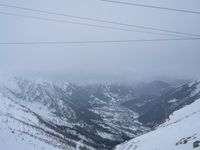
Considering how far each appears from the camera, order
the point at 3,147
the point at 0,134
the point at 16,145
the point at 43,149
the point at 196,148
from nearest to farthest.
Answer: the point at 196,148 → the point at 3,147 → the point at 16,145 → the point at 0,134 → the point at 43,149

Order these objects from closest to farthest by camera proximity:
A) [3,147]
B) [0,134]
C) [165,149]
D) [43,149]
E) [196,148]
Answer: [196,148] → [165,149] → [3,147] → [0,134] → [43,149]

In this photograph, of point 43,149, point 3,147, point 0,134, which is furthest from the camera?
point 43,149

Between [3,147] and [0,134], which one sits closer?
[3,147]

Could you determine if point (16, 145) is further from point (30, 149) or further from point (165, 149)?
point (165, 149)

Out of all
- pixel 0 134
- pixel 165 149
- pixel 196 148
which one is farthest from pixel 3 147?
pixel 196 148

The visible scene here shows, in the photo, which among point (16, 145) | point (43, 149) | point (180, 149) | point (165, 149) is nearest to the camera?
point (180, 149)

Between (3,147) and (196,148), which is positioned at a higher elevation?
(3,147)

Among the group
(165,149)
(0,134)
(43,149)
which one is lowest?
(165,149)

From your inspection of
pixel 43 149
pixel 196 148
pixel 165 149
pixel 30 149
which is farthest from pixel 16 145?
pixel 196 148

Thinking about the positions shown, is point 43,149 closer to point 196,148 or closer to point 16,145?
point 16,145
